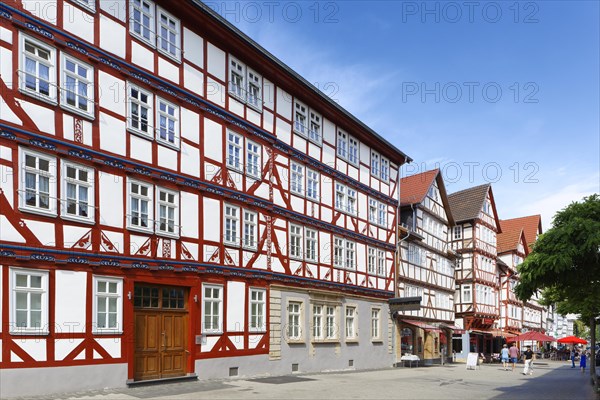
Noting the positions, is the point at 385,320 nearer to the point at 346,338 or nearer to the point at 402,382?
the point at 346,338

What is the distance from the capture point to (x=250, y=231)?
22734 mm

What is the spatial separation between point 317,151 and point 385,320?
1068cm

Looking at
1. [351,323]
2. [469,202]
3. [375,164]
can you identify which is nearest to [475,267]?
[469,202]

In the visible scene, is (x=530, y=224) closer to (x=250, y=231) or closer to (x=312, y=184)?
(x=312, y=184)

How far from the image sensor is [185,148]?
1978cm

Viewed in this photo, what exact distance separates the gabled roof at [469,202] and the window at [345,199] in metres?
21.6

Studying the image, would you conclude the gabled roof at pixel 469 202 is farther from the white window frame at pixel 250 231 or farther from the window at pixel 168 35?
the window at pixel 168 35

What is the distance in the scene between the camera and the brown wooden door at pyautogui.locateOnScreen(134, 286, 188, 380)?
17.9 metres

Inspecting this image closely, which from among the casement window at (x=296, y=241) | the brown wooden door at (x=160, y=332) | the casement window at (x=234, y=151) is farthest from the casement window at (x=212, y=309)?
the casement window at (x=296, y=241)

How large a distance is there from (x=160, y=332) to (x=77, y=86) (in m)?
7.53

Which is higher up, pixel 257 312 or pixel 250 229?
pixel 250 229

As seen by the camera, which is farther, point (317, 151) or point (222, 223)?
point (317, 151)

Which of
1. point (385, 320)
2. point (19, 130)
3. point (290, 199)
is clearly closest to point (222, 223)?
point (290, 199)

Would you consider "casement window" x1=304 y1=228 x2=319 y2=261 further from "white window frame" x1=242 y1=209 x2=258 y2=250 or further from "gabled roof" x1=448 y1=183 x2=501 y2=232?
"gabled roof" x1=448 y1=183 x2=501 y2=232
